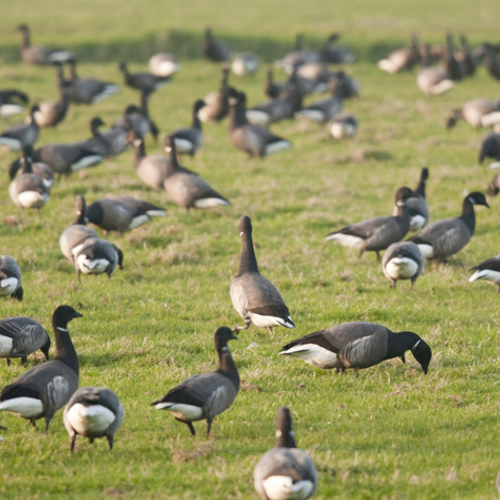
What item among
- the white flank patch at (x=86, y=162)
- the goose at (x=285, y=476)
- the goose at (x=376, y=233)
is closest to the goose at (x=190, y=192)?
the white flank patch at (x=86, y=162)

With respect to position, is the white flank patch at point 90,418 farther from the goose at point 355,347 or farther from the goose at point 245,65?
the goose at point 245,65

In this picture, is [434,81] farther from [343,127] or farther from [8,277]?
[8,277]

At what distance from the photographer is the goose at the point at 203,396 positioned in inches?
259

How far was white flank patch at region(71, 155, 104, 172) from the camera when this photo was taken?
59.9 ft

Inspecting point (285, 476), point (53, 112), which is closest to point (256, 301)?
point (285, 476)

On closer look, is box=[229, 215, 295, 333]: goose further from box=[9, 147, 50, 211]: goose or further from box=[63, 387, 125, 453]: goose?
box=[9, 147, 50, 211]: goose

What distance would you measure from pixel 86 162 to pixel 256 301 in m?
10.2

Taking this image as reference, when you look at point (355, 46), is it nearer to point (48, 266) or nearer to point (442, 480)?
point (48, 266)

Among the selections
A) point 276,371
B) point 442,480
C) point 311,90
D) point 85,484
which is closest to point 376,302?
point 276,371

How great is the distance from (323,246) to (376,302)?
10.1 feet

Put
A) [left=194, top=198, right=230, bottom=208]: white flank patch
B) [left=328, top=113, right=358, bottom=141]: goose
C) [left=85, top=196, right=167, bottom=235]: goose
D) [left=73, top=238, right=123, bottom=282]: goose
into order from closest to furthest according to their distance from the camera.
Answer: [left=73, top=238, right=123, bottom=282]: goose < [left=85, top=196, right=167, bottom=235]: goose < [left=194, top=198, right=230, bottom=208]: white flank patch < [left=328, top=113, right=358, bottom=141]: goose

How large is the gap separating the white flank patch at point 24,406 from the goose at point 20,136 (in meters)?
14.9

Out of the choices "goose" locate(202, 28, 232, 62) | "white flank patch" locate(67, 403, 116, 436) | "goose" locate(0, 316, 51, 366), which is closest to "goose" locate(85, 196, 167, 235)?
"goose" locate(0, 316, 51, 366)

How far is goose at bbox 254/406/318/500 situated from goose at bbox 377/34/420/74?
32.0 m
